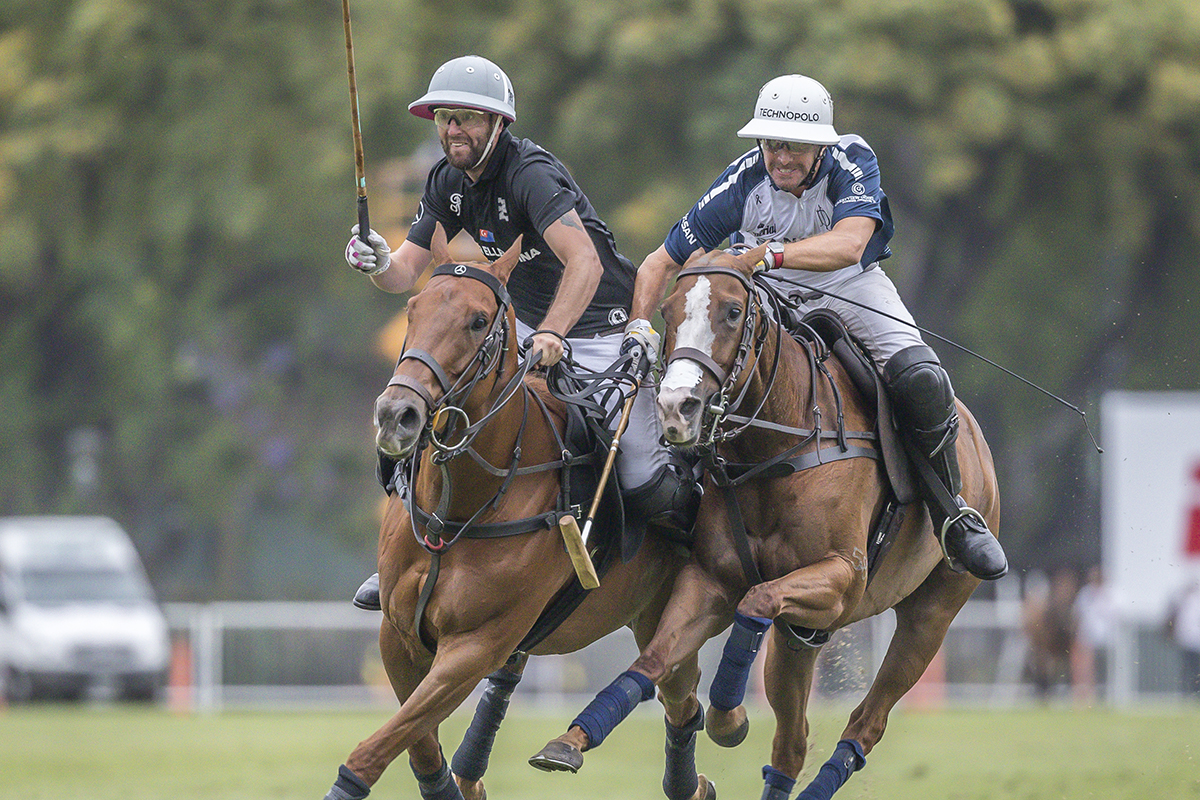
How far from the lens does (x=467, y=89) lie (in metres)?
6.84

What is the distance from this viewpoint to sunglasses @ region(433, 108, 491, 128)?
6.88m

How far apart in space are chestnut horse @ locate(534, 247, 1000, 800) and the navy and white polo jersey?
1.76 ft

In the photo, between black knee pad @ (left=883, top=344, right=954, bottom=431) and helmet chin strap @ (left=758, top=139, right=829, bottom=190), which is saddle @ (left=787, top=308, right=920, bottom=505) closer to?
black knee pad @ (left=883, top=344, right=954, bottom=431)

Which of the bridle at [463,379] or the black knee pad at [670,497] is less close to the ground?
the bridle at [463,379]

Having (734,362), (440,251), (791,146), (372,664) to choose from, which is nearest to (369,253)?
(440,251)

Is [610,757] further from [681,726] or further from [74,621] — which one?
[74,621]

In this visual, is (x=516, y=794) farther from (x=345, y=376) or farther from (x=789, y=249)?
(x=345, y=376)

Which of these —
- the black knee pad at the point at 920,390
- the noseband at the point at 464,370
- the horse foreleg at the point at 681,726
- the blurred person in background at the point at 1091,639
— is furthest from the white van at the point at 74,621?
the noseband at the point at 464,370

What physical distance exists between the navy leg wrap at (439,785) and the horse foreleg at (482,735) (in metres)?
0.37

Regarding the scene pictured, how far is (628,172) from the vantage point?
2091cm

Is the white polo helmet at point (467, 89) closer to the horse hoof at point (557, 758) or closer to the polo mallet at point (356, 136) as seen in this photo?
the polo mallet at point (356, 136)

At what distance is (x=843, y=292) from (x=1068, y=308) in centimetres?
1512

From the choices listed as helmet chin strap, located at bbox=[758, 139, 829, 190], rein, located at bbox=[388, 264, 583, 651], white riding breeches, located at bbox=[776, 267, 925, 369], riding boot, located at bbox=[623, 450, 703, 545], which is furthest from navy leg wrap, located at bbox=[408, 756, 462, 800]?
helmet chin strap, located at bbox=[758, 139, 829, 190]

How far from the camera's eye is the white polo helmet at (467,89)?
22.3 ft
